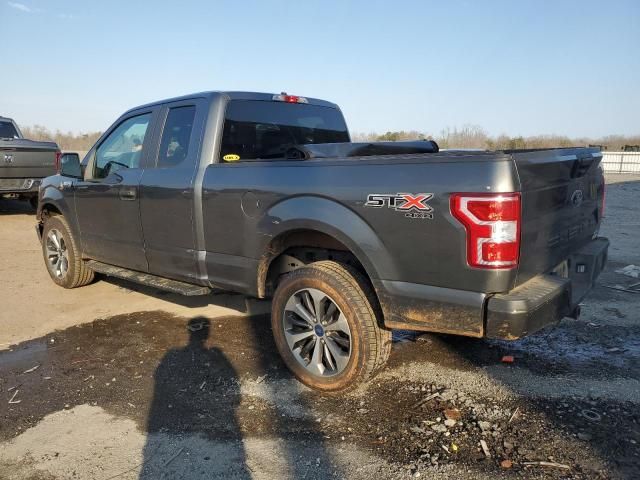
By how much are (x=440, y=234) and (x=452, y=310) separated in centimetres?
44

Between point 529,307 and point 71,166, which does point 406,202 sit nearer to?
point 529,307

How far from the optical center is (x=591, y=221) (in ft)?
12.6

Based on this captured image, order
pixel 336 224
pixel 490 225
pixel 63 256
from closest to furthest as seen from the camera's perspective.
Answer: pixel 490 225 → pixel 336 224 → pixel 63 256

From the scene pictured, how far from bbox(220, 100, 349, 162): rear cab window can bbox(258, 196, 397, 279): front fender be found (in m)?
0.90

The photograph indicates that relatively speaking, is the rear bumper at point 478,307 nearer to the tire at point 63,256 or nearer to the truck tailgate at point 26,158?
the tire at point 63,256

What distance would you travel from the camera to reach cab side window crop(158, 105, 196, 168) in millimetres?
4261

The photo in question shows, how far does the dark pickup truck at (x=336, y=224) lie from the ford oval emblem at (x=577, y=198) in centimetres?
3

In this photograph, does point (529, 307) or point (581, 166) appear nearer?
point (529, 307)

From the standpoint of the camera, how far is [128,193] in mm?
4645

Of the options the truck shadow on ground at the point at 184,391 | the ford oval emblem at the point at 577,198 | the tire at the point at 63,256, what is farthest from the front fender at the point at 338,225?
the tire at the point at 63,256

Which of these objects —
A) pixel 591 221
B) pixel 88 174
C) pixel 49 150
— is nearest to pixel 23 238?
pixel 49 150

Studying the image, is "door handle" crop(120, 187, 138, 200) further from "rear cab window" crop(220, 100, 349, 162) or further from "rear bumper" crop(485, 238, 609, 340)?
"rear bumper" crop(485, 238, 609, 340)

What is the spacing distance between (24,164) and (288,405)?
31.9ft

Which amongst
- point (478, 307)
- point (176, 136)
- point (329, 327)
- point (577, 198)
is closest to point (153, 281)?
point (176, 136)
